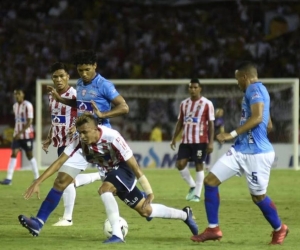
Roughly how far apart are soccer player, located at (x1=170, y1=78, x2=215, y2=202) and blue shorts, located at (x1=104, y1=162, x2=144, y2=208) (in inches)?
264

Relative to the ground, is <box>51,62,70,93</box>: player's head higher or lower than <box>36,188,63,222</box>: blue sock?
higher

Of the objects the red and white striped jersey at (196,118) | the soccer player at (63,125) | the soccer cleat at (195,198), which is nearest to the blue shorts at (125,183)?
the soccer player at (63,125)

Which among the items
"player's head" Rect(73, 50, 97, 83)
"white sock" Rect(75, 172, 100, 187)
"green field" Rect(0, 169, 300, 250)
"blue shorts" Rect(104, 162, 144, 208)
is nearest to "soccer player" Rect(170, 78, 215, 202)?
"green field" Rect(0, 169, 300, 250)

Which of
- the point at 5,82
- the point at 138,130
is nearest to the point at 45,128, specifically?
the point at 138,130

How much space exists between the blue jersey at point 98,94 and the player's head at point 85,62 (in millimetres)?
165

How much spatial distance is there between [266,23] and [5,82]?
30.9 ft

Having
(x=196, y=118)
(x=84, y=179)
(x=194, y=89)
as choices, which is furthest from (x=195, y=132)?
(x=84, y=179)

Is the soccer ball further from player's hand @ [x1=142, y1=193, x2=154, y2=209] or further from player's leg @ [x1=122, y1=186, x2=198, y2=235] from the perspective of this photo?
player's hand @ [x1=142, y1=193, x2=154, y2=209]

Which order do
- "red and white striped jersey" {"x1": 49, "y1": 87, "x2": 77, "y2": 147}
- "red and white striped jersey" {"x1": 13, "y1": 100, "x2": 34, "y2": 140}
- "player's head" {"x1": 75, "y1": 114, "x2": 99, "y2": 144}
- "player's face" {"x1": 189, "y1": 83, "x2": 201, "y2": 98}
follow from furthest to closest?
"red and white striped jersey" {"x1": 13, "y1": 100, "x2": 34, "y2": 140} → "player's face" {"x1": 189, "y1": 83, "x2": 201, "y2": 98} → "red and white striped jersey" {"x1": 49, "y1": 87, "x2": 77, "y2": 147} → "player's head" {"x1": 75, "y1": 114, "x2": 99, "y2": 144}

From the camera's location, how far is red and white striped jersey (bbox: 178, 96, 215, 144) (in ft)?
55.0

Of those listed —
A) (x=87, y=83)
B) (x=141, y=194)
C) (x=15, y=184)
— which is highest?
(x=87, y=83)

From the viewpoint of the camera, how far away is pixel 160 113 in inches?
1010

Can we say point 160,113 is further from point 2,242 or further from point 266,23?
point 2,242

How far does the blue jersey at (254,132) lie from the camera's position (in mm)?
9695
